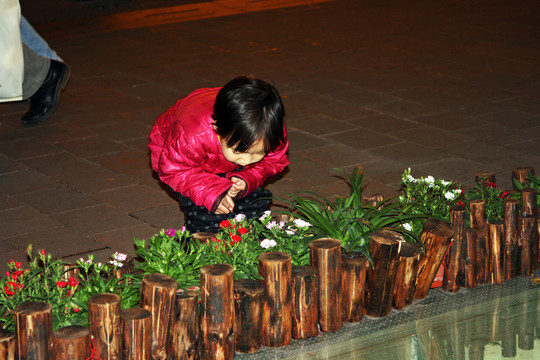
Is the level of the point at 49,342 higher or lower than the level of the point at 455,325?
higher

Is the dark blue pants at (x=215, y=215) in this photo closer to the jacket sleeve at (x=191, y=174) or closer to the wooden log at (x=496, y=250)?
the jacket sleeve at (x=191, y=174)

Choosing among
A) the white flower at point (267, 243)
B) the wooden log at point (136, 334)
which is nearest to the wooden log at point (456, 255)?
the white flower at point (267, 243)

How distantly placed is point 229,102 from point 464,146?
107 inches

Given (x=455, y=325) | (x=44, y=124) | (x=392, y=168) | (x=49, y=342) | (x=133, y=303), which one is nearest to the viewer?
(x=49, y=342)

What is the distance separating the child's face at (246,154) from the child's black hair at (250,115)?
0.07 ft

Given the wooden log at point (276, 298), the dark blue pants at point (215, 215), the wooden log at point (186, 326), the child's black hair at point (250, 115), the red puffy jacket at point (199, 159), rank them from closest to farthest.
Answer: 1. the wooden log at point (186, 326)
2. the wooden log at point (276, 298)
3. the child's black hair at point (250, 115)
4. the red puffy jacket at point (199, 159)
5. the dark blue pants at point (215, 215)

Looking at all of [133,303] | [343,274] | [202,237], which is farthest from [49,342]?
[343,274]

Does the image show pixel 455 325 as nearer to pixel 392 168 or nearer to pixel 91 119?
pixel 392 168

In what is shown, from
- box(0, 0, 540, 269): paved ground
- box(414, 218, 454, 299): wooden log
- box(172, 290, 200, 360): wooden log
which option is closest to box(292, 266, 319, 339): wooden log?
box(172, 290, 200, 360): wooden log

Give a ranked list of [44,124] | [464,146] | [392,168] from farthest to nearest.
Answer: [44,124] → [464,146] → [392,168]

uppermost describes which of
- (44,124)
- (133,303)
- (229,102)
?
(229,102)

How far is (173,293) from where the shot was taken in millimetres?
2504

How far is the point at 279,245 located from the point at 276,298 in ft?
0.96

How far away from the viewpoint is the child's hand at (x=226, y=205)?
11.3 ft
